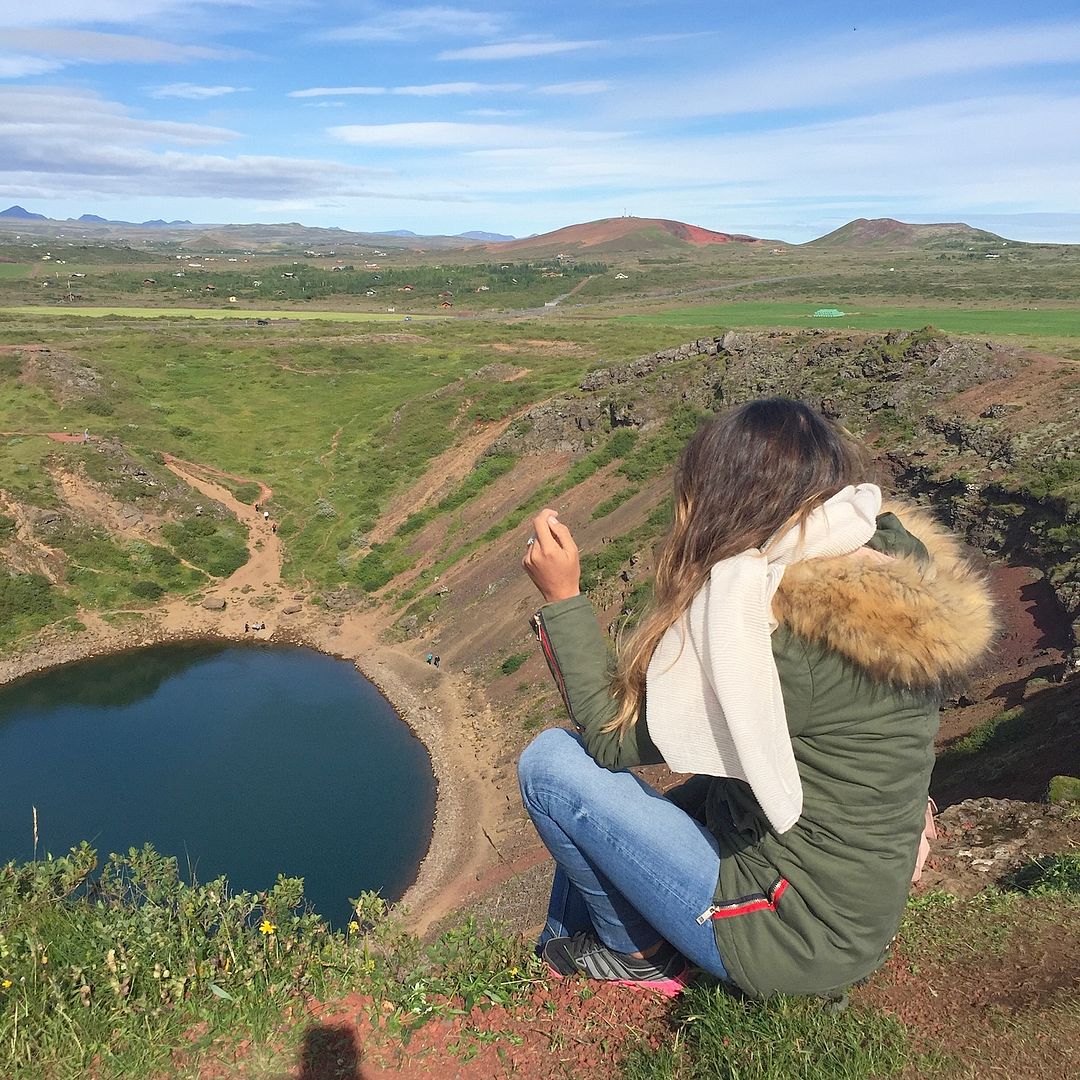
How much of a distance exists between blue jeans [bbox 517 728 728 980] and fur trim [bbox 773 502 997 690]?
1.18m

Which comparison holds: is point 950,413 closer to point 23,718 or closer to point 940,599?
point 940,599

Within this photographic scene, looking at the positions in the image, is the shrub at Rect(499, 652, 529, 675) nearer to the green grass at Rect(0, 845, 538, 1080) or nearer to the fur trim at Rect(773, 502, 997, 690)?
the green grass at Rect(0, 845, 538, 1080)

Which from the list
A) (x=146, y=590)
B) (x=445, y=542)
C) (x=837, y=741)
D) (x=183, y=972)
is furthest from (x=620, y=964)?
(x=146, y=590)

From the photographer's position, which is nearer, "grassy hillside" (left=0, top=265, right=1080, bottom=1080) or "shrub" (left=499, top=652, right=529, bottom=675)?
"grassy hillside" (left=0, top=265, right=1080, bottom=1080)

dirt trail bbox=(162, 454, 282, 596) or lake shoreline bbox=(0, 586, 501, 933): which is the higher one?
dirt trail bbox=(162, 454, 282, 596)

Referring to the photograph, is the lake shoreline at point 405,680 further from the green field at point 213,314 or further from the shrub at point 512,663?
the green field at point 213,314

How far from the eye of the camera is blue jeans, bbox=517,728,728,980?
3325mm

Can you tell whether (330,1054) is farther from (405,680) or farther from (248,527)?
(248,527)

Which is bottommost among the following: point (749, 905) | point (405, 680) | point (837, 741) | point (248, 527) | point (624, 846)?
point (405, 680)

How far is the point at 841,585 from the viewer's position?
2779 millimetres

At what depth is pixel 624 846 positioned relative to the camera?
11.1 feet

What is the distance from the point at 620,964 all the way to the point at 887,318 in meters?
85.5

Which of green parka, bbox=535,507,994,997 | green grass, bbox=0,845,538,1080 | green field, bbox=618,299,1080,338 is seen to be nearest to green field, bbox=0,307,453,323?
green field, bbox=618,299,1080,338

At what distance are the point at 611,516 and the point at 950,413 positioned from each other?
1396cm
